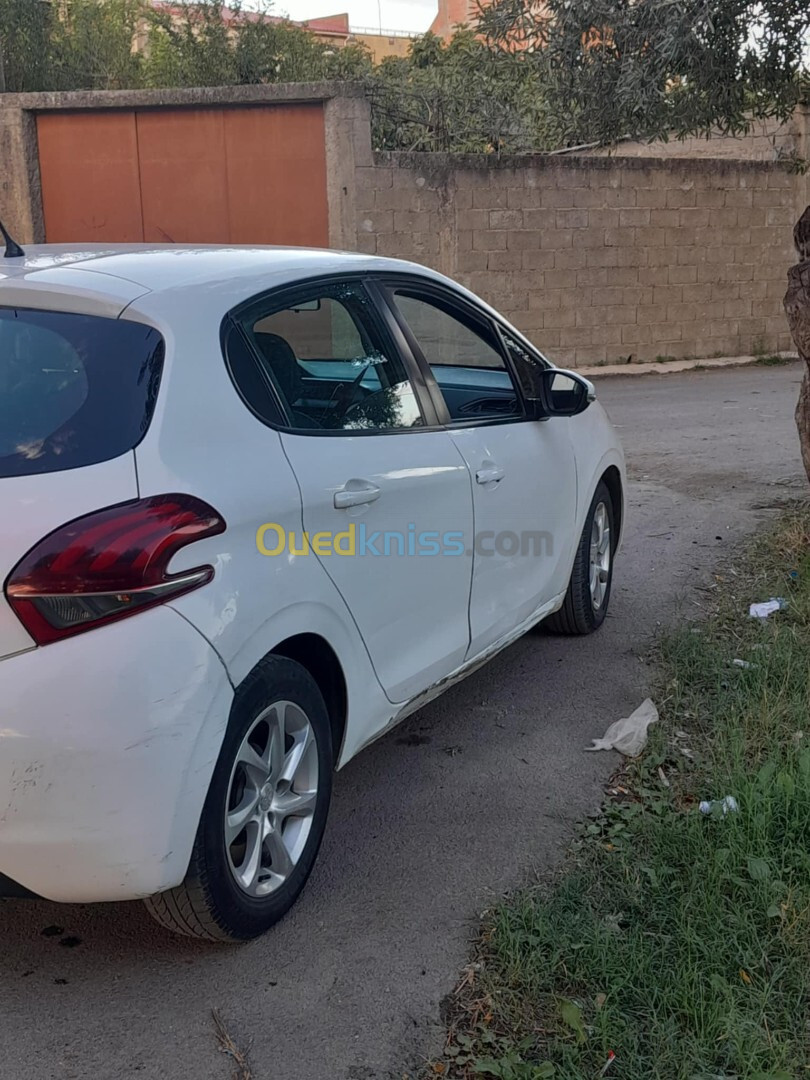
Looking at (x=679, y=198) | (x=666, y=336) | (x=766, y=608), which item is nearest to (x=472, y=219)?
(x=679, y=198)

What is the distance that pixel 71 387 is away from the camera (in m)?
2.53

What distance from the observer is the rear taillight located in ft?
7.39

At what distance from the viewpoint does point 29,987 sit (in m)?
2.63

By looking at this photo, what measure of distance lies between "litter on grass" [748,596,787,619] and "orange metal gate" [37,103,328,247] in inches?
329

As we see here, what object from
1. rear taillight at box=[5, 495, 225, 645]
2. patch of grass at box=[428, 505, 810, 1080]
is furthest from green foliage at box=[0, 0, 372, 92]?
rear taillight at box=[5, 495, 225, 645]

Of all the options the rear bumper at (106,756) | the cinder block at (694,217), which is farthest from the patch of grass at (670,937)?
the cinder block at (694,217)

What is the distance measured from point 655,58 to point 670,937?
4736 millimetres

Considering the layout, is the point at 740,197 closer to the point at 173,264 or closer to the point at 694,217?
the point at 694,217

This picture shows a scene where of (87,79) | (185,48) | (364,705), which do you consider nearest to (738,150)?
(185,48)

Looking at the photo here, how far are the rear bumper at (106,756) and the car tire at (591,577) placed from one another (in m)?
2.72

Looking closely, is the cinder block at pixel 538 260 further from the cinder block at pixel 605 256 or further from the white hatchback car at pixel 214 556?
the white hatchback car at pixel 214 556

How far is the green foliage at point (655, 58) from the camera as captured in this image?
559 cm

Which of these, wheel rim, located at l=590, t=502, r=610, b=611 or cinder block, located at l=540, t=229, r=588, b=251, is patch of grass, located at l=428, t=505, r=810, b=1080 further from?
cinder block, located at l=540, t=229, r=588, b=251

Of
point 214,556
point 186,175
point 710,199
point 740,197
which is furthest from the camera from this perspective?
point 740,197
